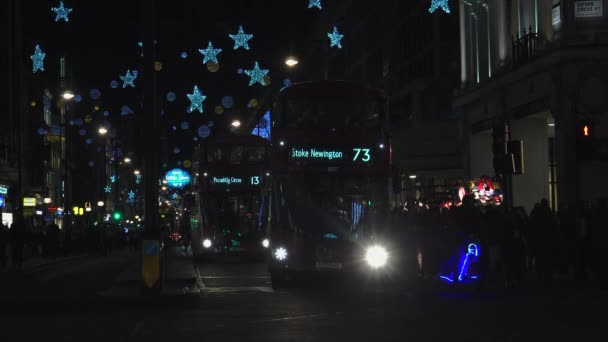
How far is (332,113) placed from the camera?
22.9m

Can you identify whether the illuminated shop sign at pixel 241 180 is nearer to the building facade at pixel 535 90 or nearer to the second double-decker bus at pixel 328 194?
the building facade at pixel 535 90

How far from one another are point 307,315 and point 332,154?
715cm

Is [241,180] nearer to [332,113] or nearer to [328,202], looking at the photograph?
[332,113]

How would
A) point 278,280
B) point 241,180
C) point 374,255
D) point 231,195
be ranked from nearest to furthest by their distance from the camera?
point 374,255 < point 278,280 < point 241,180 < point 231,195

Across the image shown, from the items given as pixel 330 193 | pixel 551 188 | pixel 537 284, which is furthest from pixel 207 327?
pixel 551 188

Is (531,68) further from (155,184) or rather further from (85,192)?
(85,192)

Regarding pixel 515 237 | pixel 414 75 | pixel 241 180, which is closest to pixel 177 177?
pixel 414 75

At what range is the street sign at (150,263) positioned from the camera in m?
19.1

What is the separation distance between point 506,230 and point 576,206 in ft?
25.7

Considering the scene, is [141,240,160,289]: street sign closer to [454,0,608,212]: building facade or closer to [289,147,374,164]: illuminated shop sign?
[289,147,374,164]: illuminated shop sign

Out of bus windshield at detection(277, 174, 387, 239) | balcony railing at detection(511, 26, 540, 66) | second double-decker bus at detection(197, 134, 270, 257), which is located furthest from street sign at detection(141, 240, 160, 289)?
balcony railing at detection(511, 26, 540, 66)

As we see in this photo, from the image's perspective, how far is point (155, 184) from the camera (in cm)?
1920

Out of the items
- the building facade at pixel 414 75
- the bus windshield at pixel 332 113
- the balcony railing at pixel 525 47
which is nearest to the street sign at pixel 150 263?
the bus windshield at pixel 332 113

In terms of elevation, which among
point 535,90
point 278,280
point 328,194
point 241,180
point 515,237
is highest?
point 535,90
